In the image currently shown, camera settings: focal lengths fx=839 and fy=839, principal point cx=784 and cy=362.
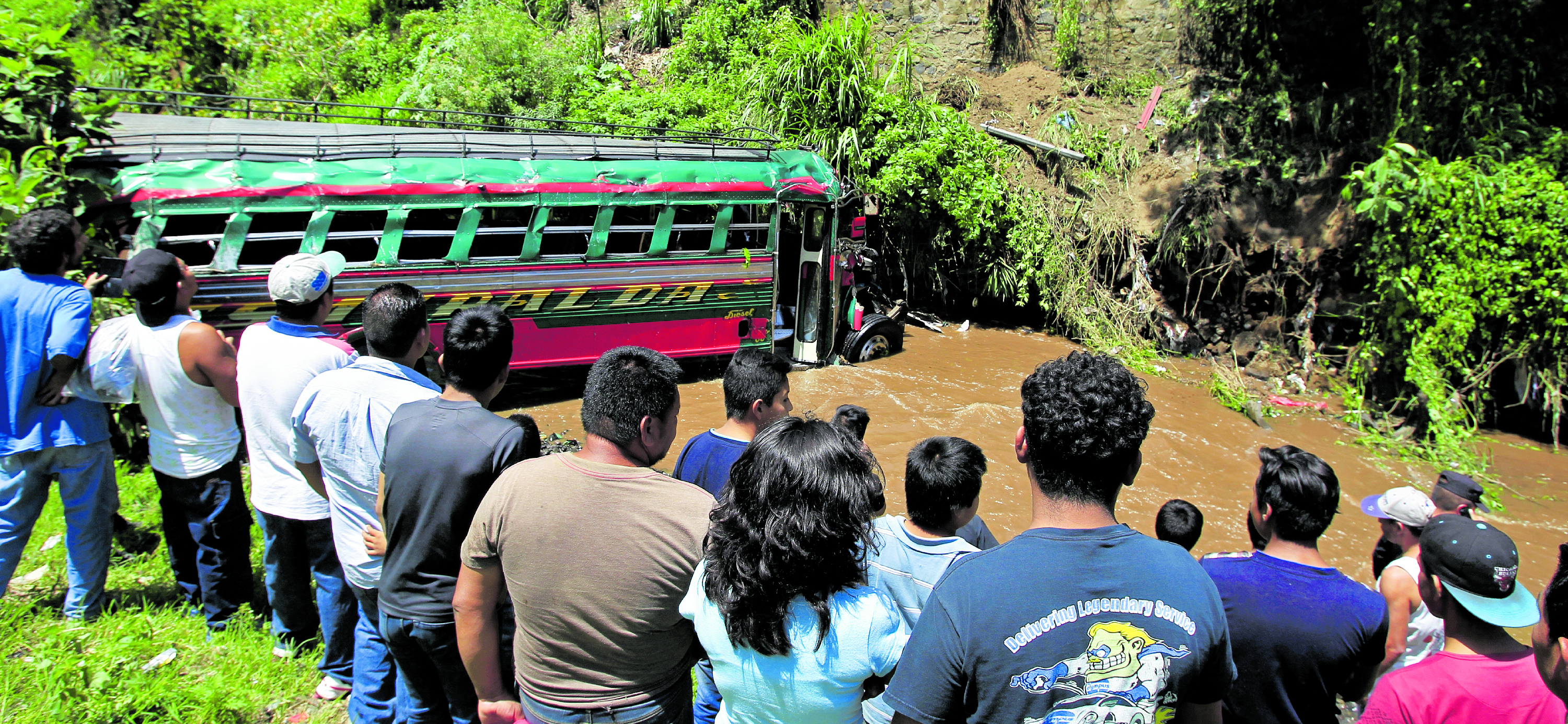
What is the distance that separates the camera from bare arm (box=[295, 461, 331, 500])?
3.29m

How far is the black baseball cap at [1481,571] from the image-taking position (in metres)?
2.30

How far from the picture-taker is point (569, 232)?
29.3ft

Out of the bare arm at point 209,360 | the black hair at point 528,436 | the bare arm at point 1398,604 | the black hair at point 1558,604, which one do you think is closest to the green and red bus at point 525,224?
the bare arm at point 209,360

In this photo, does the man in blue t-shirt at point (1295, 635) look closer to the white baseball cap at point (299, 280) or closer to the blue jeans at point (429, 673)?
the blue jeans at point (429, 673)

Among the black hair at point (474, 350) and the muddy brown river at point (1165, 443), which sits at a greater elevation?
the black hair at point (474, 350)

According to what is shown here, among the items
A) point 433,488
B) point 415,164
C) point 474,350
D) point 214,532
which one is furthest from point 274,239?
point 433,488

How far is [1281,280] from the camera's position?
11641 millimetres

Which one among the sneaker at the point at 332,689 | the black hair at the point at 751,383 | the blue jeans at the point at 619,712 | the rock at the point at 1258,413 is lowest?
the rock at the point at 1258,413

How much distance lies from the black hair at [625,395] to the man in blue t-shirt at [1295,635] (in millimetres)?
1873

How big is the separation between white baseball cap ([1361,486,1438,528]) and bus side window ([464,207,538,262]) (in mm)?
7565

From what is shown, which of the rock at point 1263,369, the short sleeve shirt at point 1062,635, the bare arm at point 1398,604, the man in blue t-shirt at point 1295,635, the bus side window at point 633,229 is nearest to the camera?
the short sleeve shirt at point 1062,635

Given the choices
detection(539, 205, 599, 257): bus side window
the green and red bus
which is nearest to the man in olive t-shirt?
the green and red bus

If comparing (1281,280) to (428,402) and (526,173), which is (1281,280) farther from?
(428,402)

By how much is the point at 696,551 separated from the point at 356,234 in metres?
6.93
